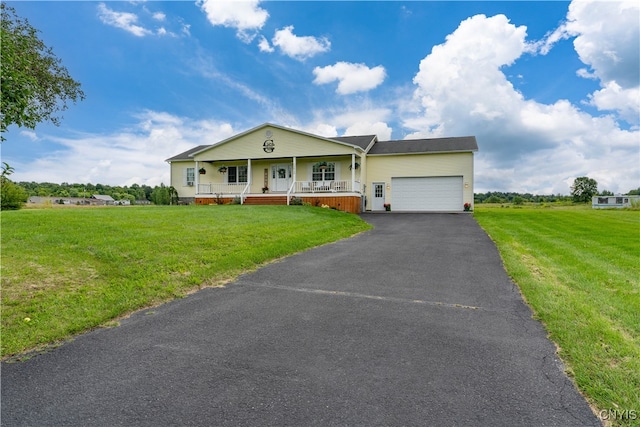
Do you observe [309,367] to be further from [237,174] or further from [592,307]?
[237,174]

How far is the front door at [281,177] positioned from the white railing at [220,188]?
209cm

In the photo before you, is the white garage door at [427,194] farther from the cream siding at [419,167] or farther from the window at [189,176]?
the window at [189,176]

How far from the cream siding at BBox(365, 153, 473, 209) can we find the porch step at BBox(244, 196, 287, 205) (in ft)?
19.3

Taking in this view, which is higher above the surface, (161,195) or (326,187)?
(326,187)

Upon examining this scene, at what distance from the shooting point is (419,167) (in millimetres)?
21672

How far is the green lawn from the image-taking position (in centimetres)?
382

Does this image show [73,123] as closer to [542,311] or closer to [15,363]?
[15,363]

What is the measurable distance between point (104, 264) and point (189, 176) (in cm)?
2187

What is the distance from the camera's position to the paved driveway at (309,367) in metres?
2.23

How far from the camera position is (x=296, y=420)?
84.6 inches

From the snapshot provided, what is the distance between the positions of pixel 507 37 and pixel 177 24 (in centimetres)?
1326

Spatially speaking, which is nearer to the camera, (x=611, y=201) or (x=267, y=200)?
(x=267, y=200)

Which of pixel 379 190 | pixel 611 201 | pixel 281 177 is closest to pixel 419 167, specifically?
pixel 379 190

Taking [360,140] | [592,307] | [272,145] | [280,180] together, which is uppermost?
[360,140]
